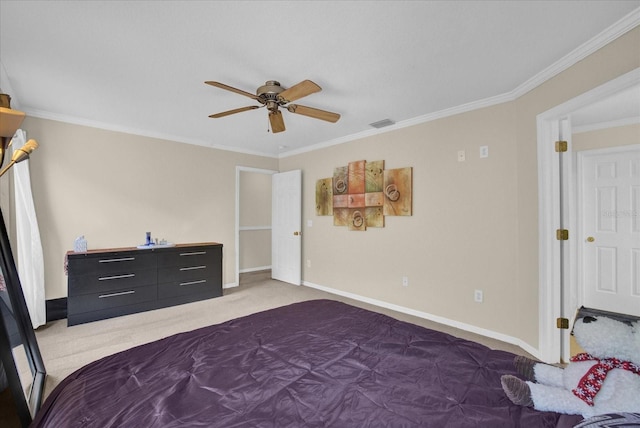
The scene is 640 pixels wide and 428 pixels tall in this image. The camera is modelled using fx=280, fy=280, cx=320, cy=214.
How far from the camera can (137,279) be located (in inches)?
141

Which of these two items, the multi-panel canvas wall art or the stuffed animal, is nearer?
the stuffed animal

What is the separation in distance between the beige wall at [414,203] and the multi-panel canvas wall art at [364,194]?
0.12 metres

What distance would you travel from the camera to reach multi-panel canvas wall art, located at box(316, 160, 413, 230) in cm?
365

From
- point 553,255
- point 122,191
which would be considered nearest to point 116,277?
point 122,191

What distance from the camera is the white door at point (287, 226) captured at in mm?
5004

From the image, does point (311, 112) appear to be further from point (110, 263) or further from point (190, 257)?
point (110, 263)

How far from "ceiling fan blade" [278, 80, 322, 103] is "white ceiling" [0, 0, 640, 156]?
0.22m

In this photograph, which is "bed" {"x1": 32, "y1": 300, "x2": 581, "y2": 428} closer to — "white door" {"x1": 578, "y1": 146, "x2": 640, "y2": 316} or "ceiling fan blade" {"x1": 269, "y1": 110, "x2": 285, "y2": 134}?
"ceiling fan blade" {"x1": 269, "y1": 110, "x2": 285, "y2": 134}

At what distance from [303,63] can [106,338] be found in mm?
3265

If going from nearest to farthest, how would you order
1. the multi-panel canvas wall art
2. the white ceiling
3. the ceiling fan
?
1. the white ceiling
2. the ceiling fan
3. the multi-panel canvas wall art

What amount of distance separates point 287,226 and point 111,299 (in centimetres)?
278

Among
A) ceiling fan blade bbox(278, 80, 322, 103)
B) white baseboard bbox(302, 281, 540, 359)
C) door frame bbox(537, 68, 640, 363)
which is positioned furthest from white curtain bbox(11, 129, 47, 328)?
door frame bbox(537, 68, 640, 363)

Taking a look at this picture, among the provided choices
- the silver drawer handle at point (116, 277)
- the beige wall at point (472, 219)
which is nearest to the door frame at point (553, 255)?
the beige wall at point (472, 219)

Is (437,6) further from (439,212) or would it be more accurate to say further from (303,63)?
(439,212)
